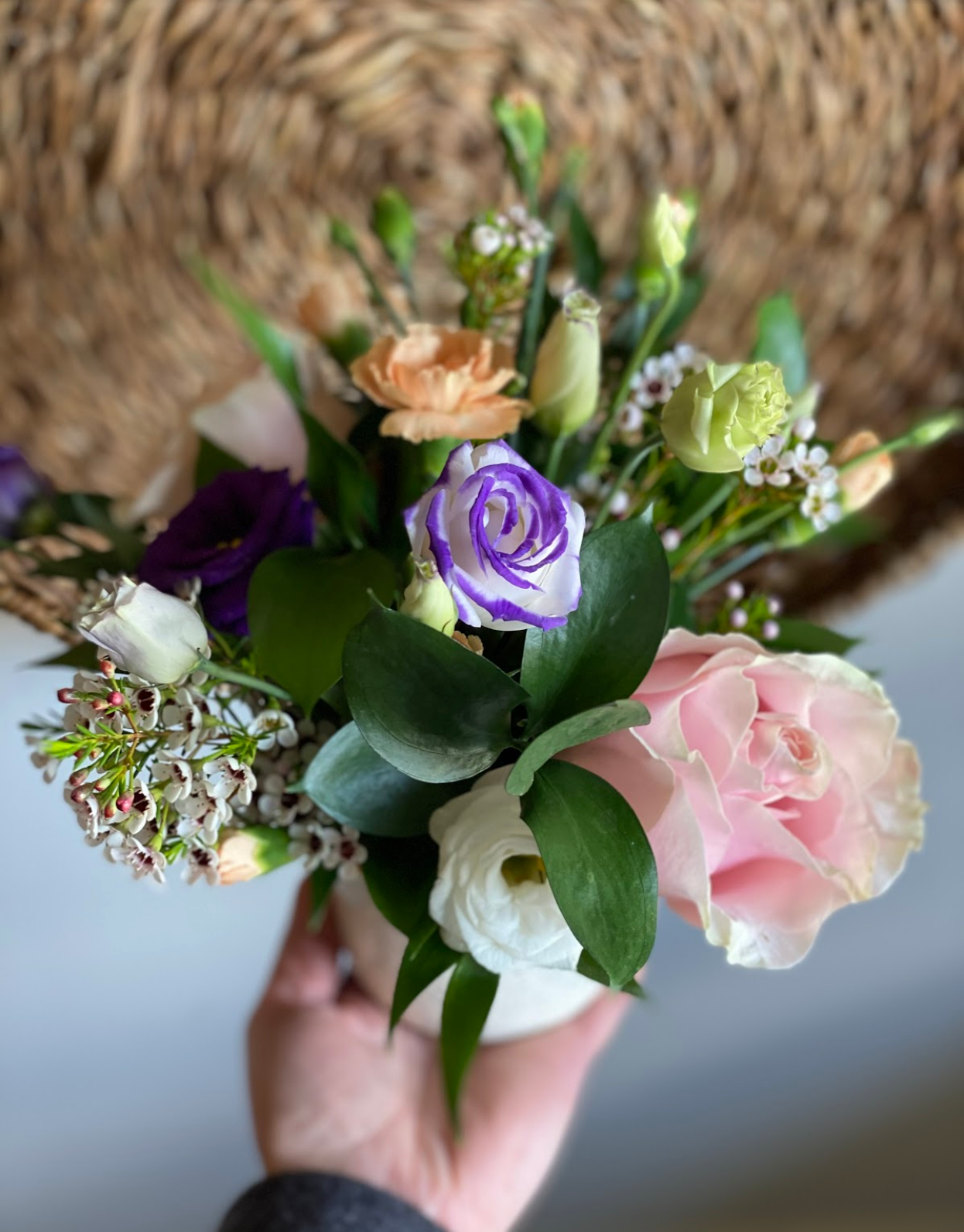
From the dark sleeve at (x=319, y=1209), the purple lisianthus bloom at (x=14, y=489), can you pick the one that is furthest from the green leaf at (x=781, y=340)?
the dark sleeve at (x=319, y=1209)

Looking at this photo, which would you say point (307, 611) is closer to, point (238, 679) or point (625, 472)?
point (238, 679)

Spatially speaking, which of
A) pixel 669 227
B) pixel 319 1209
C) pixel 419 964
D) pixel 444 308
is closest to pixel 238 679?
pixel 419 964

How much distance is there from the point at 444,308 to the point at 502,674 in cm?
51

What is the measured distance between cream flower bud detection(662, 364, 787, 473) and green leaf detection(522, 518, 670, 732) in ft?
0.11

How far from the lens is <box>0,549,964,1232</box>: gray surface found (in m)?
0.87

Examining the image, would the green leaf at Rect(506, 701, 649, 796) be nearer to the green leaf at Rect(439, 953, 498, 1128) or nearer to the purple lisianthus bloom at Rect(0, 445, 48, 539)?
the green leaf at Rect(439, 953, 498, 1128)

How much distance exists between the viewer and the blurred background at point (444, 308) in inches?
26.2

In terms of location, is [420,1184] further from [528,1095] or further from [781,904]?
[781,904]

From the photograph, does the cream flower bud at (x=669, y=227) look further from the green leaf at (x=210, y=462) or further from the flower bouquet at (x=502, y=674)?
the green leaf at (x=210, y=462)

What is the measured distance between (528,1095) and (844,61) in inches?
27.3

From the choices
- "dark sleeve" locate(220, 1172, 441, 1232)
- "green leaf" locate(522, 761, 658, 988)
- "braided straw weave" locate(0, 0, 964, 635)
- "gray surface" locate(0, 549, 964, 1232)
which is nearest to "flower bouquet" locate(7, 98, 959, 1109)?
"green leaf" locate(522, 761, 658, 988)

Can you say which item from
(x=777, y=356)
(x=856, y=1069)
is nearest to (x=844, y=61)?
(x=777, y=356)

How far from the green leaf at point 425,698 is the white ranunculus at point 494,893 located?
24 millimetres

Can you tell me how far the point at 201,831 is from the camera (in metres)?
0.34
